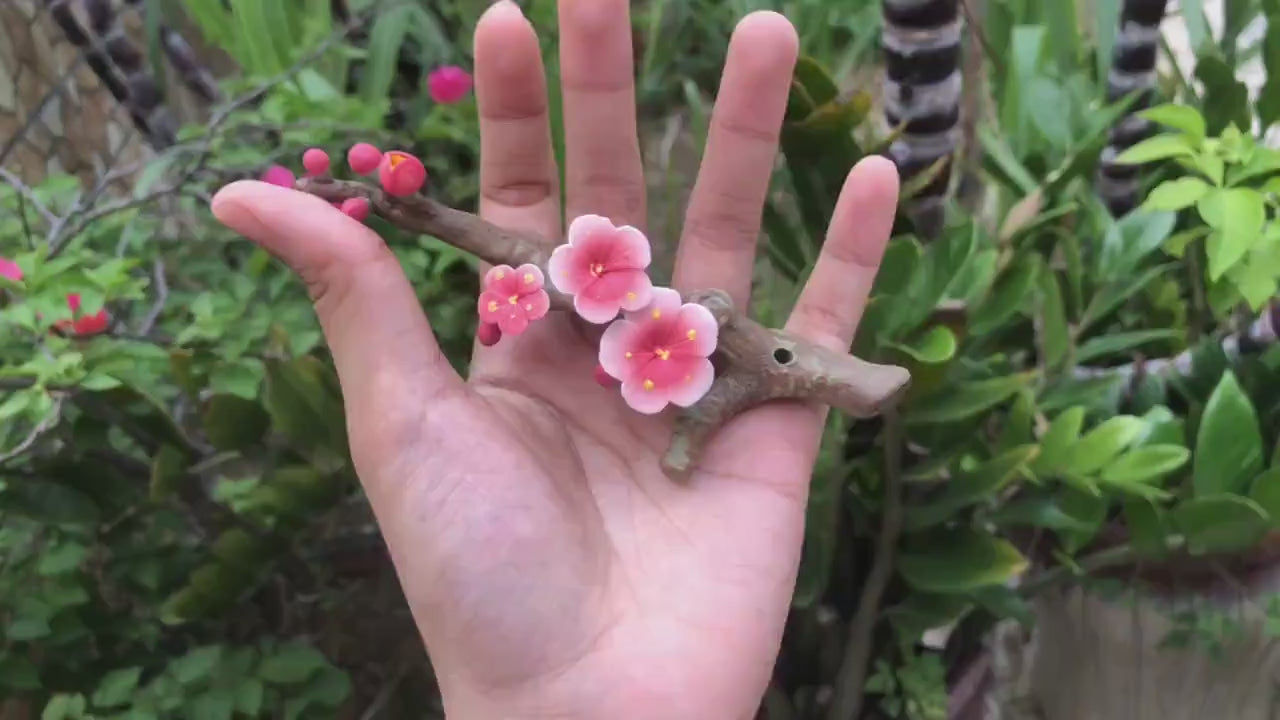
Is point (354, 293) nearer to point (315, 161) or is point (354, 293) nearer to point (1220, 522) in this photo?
point (315, 161)

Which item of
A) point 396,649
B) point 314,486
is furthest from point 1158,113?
point 396,649

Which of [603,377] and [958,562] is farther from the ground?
[603,377]

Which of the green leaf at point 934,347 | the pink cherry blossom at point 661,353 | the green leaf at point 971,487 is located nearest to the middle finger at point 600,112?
the pink cherry blossom at point 661,353

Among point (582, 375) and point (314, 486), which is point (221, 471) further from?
point (582, 375)

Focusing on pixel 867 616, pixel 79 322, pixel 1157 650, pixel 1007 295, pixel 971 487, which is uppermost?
pixel 79 322

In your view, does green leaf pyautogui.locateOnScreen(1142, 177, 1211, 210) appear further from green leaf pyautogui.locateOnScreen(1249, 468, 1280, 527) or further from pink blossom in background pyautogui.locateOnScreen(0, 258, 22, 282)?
pink blossom in background pyautogui.locateOnScreen(0, 258, 22, 282)

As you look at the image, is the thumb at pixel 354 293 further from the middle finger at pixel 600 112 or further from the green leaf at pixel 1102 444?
the green leaf at pixel 1102 444

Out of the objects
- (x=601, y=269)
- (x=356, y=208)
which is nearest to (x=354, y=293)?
(x=356, y=208)
